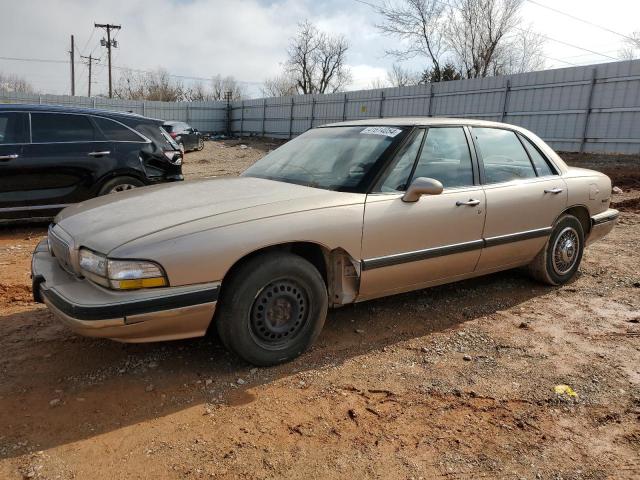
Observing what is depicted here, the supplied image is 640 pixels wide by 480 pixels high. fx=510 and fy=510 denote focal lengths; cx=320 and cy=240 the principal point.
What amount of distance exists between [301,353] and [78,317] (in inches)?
52.7

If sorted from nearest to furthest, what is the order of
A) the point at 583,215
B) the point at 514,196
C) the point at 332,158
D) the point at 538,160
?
1. the point at 332,158
2. the point at 514,196
3. the point at 538,160
4. the point at 583,215

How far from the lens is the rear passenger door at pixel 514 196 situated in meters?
4.08

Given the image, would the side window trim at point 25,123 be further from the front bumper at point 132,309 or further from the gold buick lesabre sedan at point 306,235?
the front bumper at point 132,309

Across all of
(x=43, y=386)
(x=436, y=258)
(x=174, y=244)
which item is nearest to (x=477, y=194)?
(x=436, y=258)

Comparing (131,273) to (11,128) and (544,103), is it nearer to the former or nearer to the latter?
(11,128)

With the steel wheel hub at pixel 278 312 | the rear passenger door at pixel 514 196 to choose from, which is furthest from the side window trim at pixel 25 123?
the rear passenger door at pixel 514 196

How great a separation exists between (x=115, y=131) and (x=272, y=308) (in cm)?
488

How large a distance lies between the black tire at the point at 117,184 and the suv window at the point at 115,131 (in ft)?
1.79

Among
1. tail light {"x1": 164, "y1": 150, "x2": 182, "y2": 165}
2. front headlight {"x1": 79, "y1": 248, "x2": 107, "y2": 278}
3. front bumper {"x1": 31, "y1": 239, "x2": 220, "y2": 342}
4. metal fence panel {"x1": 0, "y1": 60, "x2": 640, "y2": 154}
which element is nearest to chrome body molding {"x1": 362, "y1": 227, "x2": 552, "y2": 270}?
front bumper {"x1": 31, "y1": 239, "x2": 220, "y2": 342}

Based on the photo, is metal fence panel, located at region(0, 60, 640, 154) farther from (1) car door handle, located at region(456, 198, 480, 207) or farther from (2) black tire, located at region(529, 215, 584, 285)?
(1) car door handle, located at region(456, 198, 480, 207)

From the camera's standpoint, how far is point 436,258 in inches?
146

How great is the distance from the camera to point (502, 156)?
4.33m

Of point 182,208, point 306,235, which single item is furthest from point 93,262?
point 306,235

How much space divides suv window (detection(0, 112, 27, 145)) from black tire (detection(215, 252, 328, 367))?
4.79 meters
